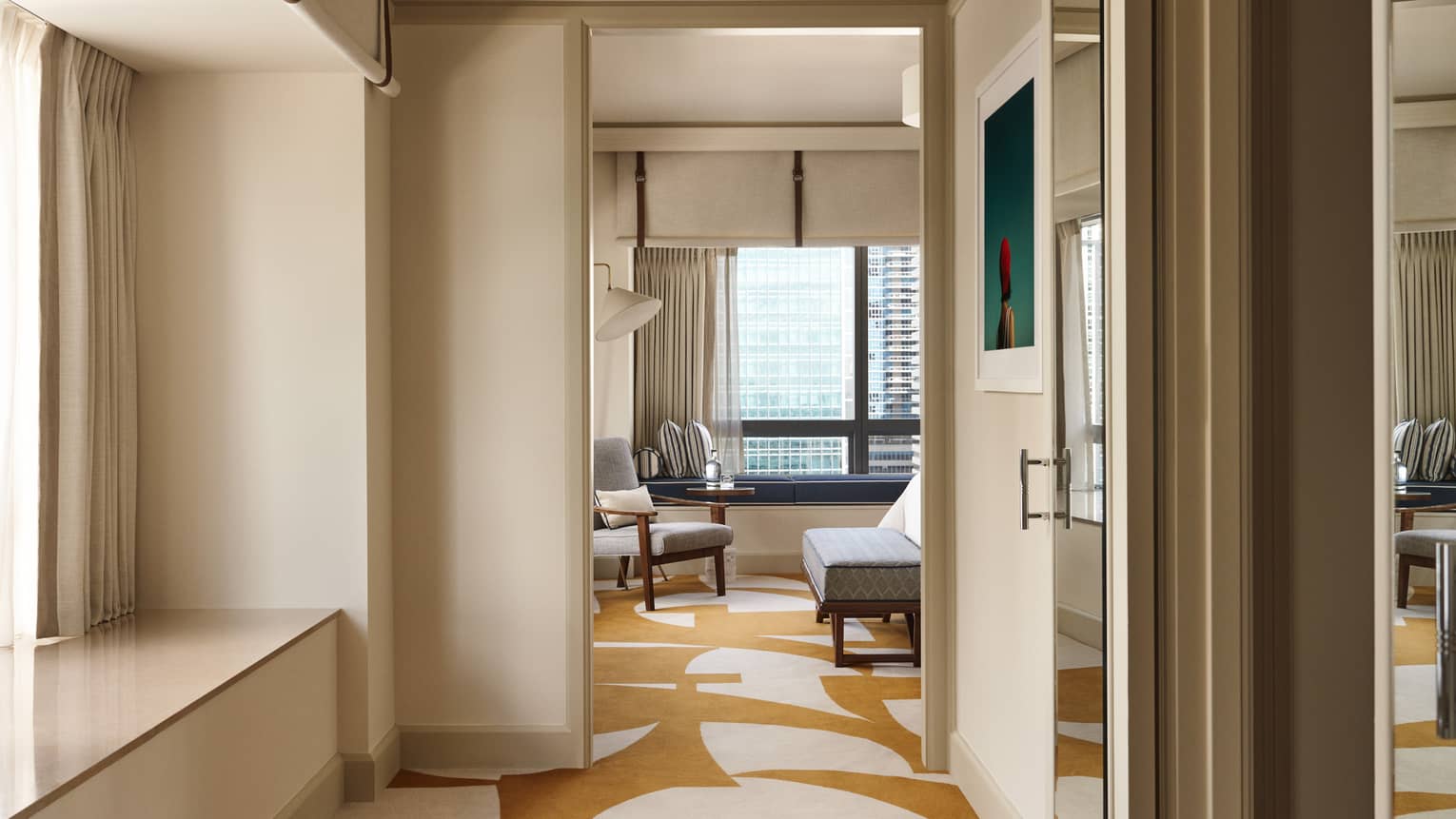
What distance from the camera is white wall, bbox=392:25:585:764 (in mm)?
3051

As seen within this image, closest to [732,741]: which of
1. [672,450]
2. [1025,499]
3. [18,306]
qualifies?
[1025,499]

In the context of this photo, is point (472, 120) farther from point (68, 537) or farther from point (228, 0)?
point (68, 537)

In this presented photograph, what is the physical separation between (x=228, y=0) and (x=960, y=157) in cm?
195

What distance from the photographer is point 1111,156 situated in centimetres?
129

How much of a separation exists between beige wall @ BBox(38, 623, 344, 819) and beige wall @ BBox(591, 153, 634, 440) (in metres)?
3.92

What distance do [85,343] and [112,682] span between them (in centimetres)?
90

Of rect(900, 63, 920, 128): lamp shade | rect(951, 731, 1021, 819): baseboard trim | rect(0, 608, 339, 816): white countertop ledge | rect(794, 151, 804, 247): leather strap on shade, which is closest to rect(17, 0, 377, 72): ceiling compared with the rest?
rect(0, 608, 339, 816): white countertop ledge

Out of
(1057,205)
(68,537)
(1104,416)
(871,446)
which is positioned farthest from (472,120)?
(871,446)

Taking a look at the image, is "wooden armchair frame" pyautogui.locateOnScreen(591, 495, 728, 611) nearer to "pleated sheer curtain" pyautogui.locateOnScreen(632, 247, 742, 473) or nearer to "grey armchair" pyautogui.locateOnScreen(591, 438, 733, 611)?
"grey armchair" pyautogui.locateOnScreen(591, 438, 733, 611)

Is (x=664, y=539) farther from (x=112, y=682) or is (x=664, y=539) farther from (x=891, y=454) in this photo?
(x=112, y=682)

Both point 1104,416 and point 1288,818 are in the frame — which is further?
point 1104,416

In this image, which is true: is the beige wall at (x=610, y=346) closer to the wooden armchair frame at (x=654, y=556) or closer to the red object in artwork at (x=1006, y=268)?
the wooden armchair frame at (x=654, y=556)

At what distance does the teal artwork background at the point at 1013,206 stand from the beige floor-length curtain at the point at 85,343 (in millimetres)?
2295

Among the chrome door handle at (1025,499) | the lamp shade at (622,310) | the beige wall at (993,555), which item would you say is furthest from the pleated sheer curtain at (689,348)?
the chrome door handle at (1025,499)
